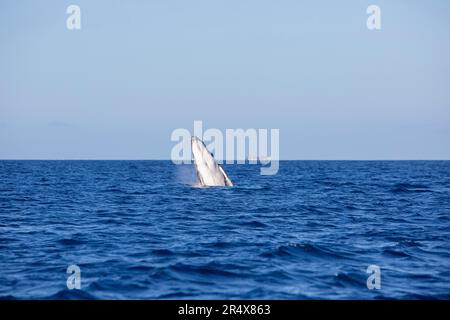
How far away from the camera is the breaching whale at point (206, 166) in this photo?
30.6 metres

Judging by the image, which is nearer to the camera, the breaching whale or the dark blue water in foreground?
the dark blue water in foreground

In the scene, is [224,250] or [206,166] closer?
[224,250]

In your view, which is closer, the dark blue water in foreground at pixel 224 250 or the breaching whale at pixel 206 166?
the dark blue water in foreground at pixel 224 250

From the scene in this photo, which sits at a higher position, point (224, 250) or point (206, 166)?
point (206, 166)

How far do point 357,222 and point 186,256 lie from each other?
1094cm

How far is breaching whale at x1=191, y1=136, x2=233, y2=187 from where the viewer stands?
3061 centimetres

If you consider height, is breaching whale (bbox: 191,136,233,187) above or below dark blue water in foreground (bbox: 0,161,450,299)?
above

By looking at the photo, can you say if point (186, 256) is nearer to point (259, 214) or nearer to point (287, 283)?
point (287, 283)

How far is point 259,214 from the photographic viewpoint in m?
26.4

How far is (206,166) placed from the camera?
33.6 meters

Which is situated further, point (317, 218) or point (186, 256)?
point (317, 218)

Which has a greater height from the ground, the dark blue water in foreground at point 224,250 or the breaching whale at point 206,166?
the breaching whale at point 206,166
